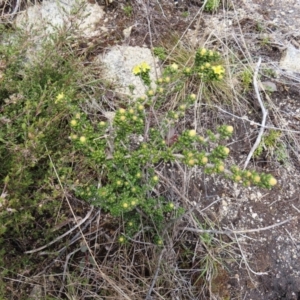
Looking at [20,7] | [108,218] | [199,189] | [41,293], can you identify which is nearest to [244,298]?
[199,189]

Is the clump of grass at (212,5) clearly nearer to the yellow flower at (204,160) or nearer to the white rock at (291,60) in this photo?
the white rock at (291,60)

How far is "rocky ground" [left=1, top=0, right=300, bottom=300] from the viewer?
244 cm

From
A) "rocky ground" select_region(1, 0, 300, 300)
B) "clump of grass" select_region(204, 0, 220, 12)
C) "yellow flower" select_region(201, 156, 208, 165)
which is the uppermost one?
"yellow flower" select_region(201, 156, 208, 165)

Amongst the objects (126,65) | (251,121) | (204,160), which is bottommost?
(251,121)

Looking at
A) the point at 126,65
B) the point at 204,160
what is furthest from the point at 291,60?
the point at 204,160

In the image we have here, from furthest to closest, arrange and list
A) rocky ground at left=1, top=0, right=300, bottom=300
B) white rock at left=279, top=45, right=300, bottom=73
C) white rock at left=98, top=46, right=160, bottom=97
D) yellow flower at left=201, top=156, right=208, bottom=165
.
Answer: white rock at left=279, top=45, right=300, bottom=73 < white rock at left=98, top=46, right=160, bottom=97 < rocky ground at left=1, top=0, right=300, bottom=300 < yellow flower at left=201, top=156, right=208, bottom=165

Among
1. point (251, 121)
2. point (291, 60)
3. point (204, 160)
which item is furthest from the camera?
point (291, 60)

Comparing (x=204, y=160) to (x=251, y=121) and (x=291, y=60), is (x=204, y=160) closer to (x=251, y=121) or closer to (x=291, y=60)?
(x=251, y=121)

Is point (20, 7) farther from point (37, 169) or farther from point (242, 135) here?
point (242, 135)

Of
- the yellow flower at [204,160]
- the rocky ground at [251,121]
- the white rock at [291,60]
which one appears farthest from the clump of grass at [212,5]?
the yellow flower at [204,160]

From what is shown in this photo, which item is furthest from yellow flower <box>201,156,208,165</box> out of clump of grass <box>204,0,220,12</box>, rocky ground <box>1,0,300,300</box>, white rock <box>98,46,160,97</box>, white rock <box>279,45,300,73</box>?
clump of grass <box>204,0,220,12</box>

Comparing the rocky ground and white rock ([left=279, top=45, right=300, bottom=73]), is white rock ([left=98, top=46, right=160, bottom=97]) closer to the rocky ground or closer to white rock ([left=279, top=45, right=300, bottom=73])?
the rocky ground

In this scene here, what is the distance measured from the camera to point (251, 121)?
276cm

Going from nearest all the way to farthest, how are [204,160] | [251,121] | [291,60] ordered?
[204,160], [251,121], [291,60]
